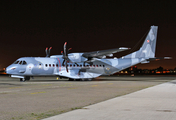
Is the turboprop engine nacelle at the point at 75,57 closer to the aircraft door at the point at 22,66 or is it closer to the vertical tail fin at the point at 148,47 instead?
the aircraft door at the point at 22,66

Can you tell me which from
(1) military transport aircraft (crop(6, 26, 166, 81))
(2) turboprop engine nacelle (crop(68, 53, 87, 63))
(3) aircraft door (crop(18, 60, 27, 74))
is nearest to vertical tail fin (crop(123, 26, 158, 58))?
(1) military transport aircraft (crop(6, 26, 166, 81))

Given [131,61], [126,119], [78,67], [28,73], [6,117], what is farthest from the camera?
[131,61]

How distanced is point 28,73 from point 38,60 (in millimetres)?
2341

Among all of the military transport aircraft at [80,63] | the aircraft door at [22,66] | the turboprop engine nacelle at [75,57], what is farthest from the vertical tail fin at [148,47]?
the aircraft door at [22,66]

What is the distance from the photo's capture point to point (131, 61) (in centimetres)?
3438

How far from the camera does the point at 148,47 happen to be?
3547 cm

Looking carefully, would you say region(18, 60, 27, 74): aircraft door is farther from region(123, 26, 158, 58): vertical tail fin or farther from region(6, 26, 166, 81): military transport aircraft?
region(123, 26, 158, 58): vertical tail fin

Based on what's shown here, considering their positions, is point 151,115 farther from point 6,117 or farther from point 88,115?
point 6,117

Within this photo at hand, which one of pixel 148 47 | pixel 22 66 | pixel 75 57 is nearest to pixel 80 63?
pixel 75 57

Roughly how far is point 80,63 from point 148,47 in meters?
12.0

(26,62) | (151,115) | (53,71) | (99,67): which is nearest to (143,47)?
(99,67)

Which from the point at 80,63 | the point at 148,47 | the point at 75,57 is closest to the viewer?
the point at 75,57

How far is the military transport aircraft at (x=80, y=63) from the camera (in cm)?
2984

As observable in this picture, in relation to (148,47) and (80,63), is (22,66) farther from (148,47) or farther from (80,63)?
(148,47)
